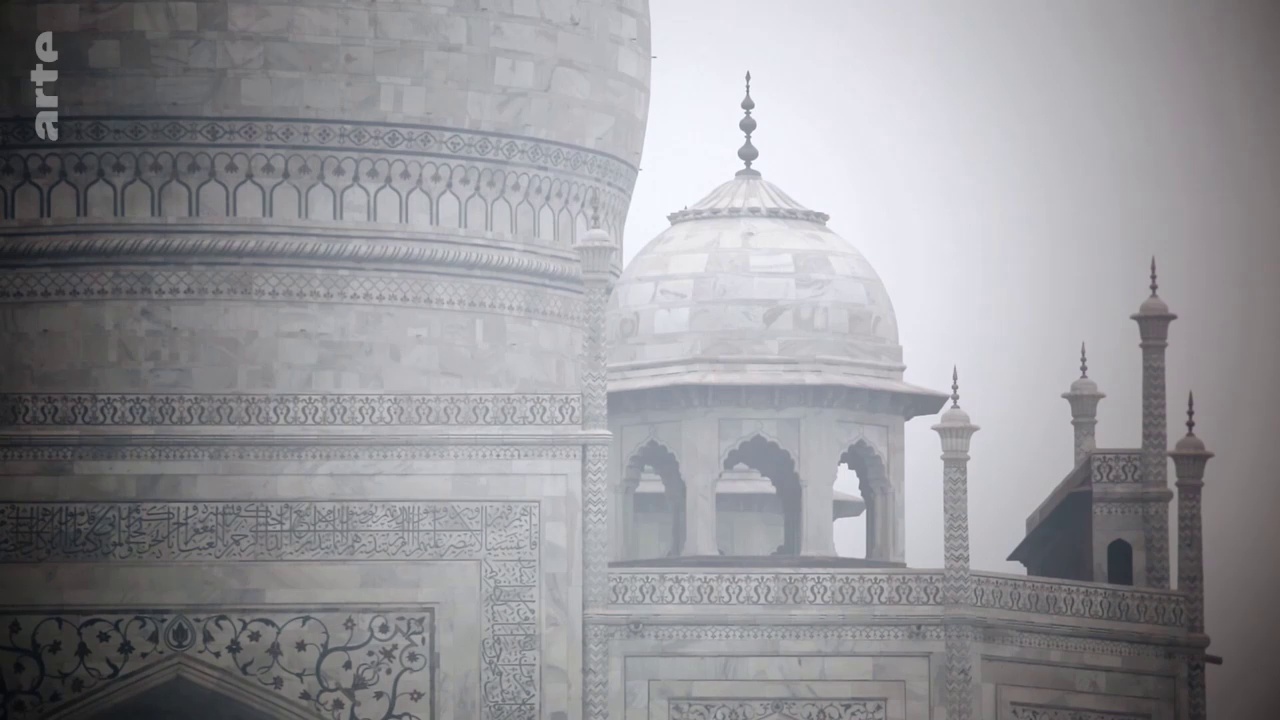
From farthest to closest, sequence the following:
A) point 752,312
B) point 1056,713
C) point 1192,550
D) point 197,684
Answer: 1. point 752,312
2. point 1192,550
3. point 1056,713
4. point 197,684

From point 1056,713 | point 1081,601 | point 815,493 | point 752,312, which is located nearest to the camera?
point 1056,713

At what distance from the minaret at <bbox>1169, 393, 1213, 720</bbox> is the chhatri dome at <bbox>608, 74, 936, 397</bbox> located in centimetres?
386

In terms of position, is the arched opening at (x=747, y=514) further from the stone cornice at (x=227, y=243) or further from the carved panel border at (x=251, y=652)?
the carved panel border at (x=251, y=652)

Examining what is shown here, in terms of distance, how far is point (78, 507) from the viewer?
15.1 meters

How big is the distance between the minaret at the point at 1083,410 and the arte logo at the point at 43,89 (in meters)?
8.09

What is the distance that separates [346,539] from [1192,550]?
5315 mm

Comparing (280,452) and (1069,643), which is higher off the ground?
(280,452)

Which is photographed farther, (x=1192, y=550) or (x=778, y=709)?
(x=1192, y=550)

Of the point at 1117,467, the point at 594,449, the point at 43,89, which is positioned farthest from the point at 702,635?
the point at 43,89

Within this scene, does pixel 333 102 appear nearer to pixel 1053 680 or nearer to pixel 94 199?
pixel 94 199

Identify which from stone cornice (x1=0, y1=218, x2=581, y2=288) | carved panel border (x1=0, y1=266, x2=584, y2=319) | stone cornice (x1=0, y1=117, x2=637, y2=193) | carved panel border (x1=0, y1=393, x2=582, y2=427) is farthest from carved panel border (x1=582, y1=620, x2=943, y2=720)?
stone cornice (x1=0, y1=117, x2=637, y2=193)

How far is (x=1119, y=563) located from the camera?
683 inches

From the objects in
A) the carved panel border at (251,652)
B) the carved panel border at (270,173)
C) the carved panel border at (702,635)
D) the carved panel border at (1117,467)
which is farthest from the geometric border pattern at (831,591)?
the carved panel border at (270,173)

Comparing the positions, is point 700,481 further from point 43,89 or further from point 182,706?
point 43,89
